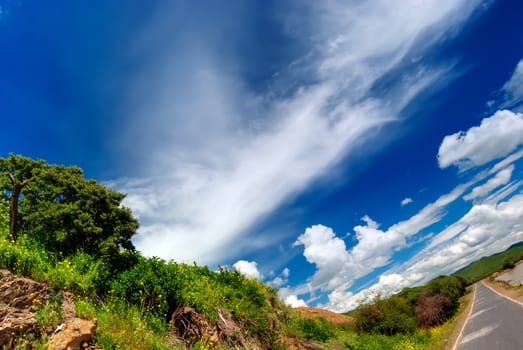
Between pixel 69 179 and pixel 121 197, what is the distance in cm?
191

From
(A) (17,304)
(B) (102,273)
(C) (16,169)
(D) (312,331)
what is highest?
(C) (16,169)

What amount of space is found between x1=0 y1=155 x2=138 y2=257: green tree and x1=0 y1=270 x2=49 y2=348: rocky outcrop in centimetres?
282

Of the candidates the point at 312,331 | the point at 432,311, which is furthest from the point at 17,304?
the point at 432,311

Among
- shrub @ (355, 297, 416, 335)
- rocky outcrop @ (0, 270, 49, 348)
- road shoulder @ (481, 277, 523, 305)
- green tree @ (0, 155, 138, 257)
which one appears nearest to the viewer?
rocky outcrop @ (0, 270, 49, 348)

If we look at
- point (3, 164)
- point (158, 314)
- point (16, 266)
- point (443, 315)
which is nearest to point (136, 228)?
point (158, 314)

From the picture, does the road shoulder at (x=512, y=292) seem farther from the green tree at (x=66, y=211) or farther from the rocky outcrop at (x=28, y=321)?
the rocky outcrop at (x=28, y=321)

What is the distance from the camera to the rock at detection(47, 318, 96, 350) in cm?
623

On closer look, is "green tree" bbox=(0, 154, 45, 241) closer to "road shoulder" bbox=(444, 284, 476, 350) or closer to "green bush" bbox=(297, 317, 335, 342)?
"green bush" bbox=(297, 317, 335, 342)

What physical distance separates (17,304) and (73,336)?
5.09 feet

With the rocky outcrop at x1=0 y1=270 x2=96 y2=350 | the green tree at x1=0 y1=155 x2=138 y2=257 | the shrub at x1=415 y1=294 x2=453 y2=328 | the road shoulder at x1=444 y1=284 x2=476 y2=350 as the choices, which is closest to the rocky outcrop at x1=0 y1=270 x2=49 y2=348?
the rocky outcrop at x1=0 y1=270 x2=96 y2=350

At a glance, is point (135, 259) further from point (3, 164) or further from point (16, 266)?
point (3, 164)

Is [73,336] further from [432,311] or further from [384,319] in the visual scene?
[432,311]

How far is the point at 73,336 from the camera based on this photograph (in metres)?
6.44

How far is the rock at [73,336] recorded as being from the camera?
6.23 metres
